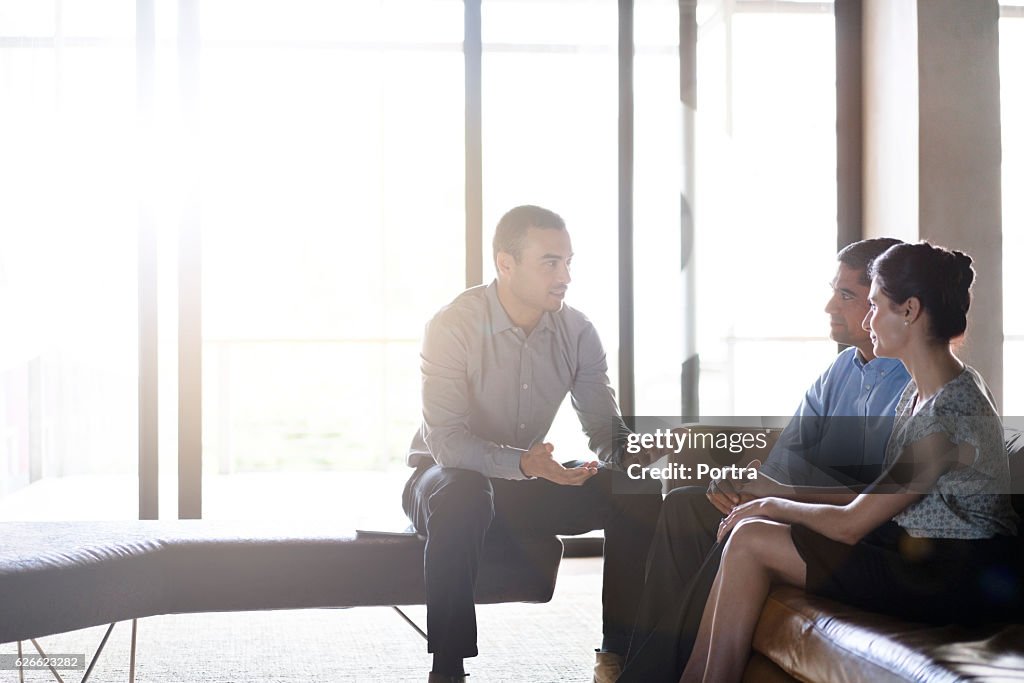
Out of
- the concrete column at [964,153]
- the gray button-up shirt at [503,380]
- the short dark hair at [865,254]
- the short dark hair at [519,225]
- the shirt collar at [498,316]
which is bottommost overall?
the gray button-up shirt at [503,380]

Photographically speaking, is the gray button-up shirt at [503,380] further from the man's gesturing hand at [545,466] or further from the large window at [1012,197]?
the large window at [1012,197]

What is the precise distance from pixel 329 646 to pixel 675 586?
1.21m

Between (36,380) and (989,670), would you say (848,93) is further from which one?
(36,380)

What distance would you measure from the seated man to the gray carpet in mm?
517

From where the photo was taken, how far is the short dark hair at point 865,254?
243 cm

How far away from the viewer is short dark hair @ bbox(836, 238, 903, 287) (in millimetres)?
2434

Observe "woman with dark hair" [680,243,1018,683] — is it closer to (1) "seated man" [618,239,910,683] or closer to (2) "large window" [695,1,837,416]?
(1) "seated man" [618,239,910,683]

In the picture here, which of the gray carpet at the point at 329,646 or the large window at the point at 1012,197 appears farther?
the large window at the point at 1012,197

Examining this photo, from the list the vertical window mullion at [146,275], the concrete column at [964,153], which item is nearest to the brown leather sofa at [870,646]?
the concrete column at [964,153]

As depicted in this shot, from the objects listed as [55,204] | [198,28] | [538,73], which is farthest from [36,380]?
[538,73]

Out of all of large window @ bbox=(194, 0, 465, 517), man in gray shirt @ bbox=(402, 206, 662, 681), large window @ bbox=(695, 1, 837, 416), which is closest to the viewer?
man in gray shirt @ bbox=(402, 206, 662, 681)

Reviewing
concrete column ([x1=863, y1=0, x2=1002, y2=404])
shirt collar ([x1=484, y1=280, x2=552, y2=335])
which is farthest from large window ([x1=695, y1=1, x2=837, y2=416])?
shirt collar ([x1=484, y1=280, x2=552, y2=335])

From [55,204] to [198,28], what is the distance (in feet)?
2.91

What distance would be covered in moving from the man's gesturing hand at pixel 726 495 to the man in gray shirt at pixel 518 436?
0.24 m
